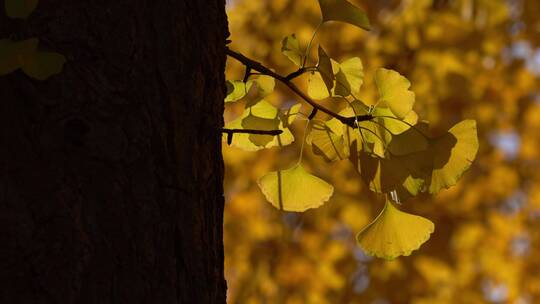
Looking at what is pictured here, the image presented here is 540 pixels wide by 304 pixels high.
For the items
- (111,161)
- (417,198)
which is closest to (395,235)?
(111,161)

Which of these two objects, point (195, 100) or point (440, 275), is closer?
point (195, 100)

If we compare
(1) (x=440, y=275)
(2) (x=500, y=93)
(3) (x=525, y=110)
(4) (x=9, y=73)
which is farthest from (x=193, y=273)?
(3) (x=525, y=110)

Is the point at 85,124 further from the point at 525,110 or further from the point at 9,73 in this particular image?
the point at 525,110

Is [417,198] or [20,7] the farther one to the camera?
[417,198]

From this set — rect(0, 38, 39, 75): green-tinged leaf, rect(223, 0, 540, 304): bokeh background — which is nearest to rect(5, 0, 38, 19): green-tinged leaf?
rect(0, 38, 39, 75): green-tinged leaf

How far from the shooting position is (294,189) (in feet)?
3.24

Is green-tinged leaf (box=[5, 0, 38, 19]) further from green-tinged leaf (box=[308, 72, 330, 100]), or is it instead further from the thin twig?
green-tinged leaf (box=[308, 72, 330, 100])

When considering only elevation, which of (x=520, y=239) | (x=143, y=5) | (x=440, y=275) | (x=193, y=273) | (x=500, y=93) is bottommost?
(x=193, y=273)

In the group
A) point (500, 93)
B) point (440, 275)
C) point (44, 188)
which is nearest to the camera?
point (44, 188)

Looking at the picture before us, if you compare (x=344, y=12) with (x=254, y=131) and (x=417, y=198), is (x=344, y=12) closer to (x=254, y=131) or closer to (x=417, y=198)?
(x=254, y=131)

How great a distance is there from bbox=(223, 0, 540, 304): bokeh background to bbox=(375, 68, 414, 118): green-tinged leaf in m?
2.81

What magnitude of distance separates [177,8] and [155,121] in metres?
0.13

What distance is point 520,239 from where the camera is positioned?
555 centimetres

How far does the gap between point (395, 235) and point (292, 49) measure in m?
0.25
